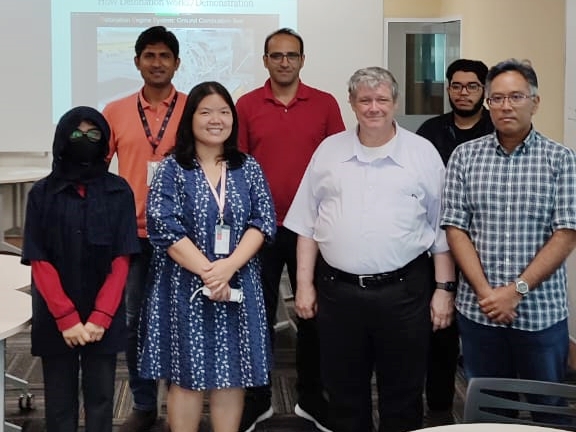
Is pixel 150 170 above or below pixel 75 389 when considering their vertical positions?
above

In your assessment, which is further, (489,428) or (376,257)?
(376,257)

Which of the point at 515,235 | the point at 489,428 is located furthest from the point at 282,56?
the point at 489,428

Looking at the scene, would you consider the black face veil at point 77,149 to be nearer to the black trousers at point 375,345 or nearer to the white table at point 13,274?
the white table at point 13,274

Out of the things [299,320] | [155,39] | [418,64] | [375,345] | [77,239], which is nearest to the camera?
[77,239]

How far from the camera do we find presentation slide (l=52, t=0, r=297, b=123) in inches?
208

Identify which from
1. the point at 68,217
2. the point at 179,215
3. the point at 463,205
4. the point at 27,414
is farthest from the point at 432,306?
the point at 27,414

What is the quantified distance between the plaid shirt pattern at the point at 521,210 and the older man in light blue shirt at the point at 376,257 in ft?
0.59

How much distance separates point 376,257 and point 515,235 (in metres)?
0.45

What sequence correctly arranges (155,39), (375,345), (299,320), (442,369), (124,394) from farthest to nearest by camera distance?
(124,394)
(442,369)
(299,320)
(155,39)
(375,345)

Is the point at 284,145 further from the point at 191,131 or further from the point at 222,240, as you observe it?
the point at 222,240

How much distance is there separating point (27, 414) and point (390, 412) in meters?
1.78

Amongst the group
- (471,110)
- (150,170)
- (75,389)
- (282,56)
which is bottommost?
(75,389)

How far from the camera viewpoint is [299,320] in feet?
10.7

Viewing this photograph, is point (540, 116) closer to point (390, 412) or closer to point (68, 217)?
point (390, 412)
